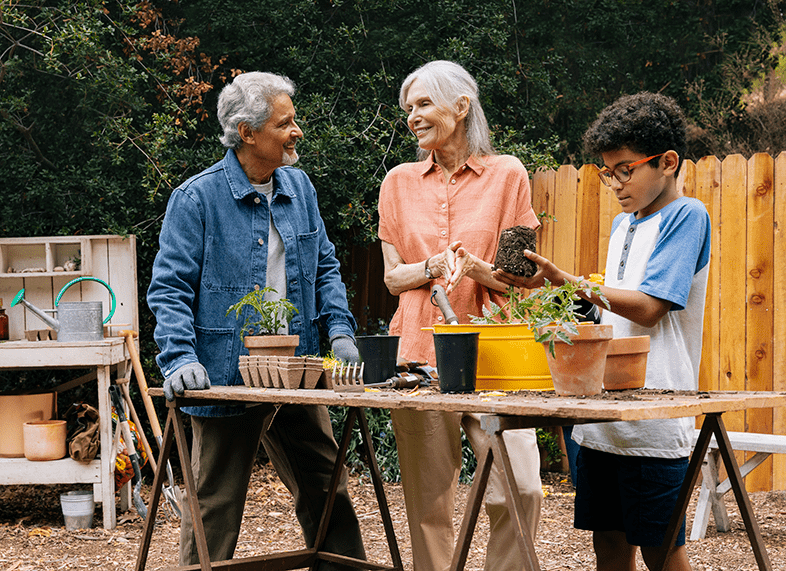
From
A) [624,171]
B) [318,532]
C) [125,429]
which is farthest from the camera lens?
[125,429]

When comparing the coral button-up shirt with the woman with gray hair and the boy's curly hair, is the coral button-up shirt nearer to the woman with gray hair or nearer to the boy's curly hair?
the woman with gray hair

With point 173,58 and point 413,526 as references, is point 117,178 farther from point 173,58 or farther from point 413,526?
point 413,526

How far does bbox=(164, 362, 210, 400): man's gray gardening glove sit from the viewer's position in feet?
7.73

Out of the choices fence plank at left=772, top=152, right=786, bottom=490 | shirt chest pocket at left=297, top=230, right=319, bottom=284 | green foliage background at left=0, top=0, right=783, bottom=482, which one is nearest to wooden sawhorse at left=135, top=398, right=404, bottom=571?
shirt chest pocket at left=297, top=230, right=319, bottom=284

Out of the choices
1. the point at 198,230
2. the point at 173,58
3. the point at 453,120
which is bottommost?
the point at 198,230

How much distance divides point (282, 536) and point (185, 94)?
3.05 meters

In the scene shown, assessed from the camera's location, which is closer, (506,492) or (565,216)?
(506,492)

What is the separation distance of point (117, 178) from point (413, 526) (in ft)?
12.2

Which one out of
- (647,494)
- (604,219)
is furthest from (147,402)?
(647,494)

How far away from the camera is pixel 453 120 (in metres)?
2.77

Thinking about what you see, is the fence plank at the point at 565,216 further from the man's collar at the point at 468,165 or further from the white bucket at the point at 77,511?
the white bucket at the point at 77,511

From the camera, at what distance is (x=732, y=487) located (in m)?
1.91

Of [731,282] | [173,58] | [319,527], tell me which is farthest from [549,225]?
[319,527]

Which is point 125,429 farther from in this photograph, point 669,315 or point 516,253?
point 669,315
